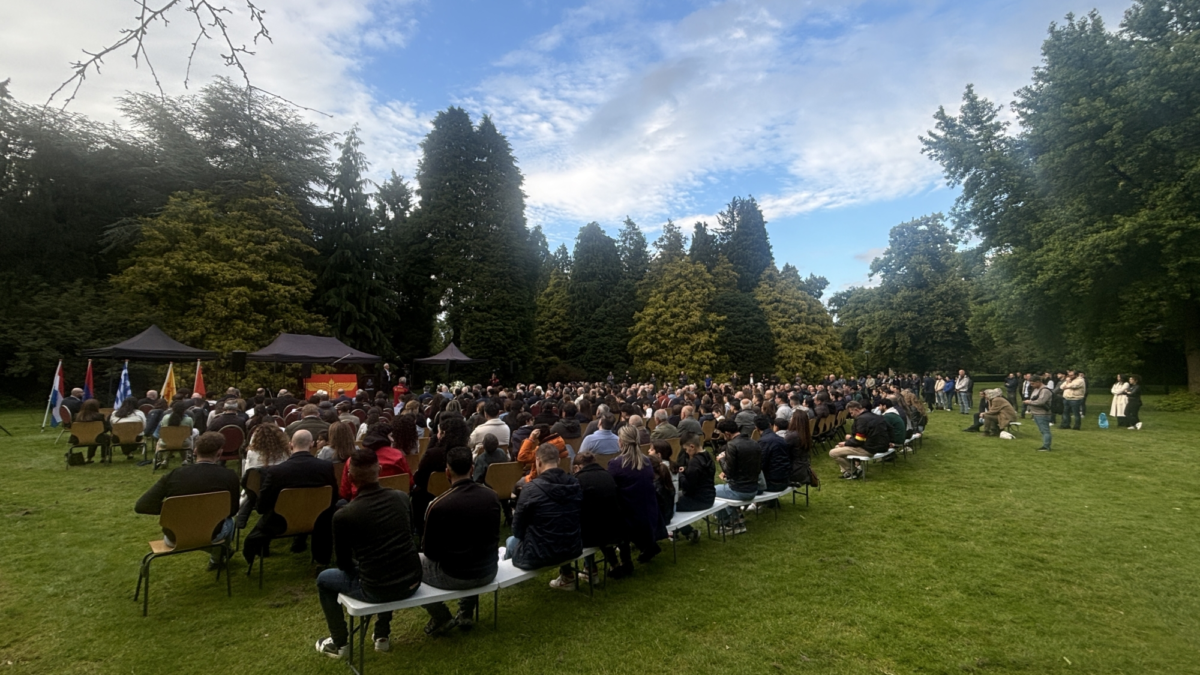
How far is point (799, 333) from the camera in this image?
3738cm

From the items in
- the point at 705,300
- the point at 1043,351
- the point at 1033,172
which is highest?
the point at 1033,172

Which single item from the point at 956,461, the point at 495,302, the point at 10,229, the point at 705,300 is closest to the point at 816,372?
the point at 705,300

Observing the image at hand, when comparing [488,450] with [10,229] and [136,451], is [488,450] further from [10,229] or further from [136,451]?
[10,229]

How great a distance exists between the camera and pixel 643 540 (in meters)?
5.08

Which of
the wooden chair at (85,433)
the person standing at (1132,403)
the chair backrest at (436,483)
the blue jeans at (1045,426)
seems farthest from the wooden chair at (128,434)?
the person standing at (1132,403)

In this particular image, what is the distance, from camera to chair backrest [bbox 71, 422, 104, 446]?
948 cm

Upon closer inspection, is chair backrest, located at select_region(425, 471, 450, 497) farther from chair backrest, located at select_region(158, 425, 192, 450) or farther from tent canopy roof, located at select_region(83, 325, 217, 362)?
tent canopy roof, located at select_region(83, 325, 217, 362)

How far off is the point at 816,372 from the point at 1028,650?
3523 centimetres

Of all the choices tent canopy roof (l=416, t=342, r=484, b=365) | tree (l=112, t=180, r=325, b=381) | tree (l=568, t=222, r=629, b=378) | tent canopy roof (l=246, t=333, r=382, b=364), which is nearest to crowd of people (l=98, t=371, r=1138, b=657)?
tent canopy roof (l=246, t=333, r=382, b=364)

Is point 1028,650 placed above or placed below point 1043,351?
below

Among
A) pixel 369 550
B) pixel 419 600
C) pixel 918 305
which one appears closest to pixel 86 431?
pixel 369 550

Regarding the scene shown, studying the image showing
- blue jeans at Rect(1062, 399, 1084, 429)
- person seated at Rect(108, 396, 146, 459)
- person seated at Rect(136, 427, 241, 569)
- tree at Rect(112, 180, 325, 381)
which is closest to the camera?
person seated at Rect(136, 427, 241, 569)

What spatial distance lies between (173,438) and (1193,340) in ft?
97.2

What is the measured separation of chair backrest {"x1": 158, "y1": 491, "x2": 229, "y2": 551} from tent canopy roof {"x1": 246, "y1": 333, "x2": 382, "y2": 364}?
13.1 m
